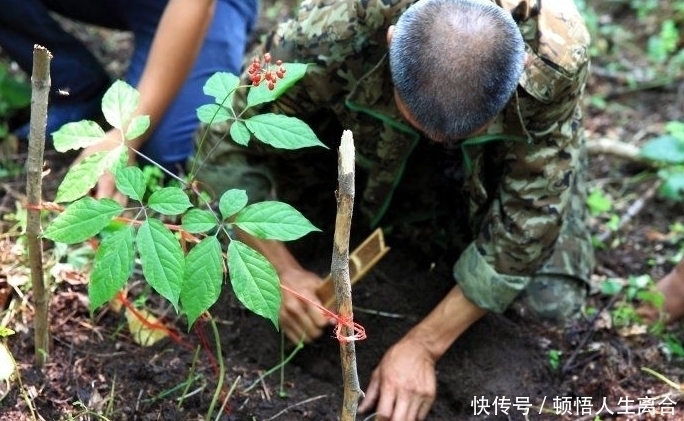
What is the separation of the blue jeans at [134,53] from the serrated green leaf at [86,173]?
3.96 feet

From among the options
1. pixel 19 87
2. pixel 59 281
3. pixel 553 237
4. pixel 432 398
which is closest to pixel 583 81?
pixel 553 237

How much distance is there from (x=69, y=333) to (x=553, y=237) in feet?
3.82

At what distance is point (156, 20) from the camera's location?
8.60 ft

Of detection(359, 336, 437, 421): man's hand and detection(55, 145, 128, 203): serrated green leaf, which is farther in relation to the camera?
detection(359, 336, 437, 421): man's hand

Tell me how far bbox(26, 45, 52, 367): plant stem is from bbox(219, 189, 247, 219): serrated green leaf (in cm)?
34

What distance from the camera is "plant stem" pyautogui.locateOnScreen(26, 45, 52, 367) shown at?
1.27 metres

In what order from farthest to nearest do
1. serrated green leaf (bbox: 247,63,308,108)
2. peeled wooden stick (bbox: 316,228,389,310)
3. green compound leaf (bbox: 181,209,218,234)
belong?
peeled wooden stick (bbox: 316,228,389,310), serrated green leaf (bbox: 247,63,308,108), green compound leaf (bbox: 181,209,218,234)

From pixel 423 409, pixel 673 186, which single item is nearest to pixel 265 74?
pixel 423 409

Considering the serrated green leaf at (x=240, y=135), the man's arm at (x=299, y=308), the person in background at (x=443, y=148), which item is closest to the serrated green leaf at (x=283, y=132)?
the serrated green leaf at (x=240, y=135)

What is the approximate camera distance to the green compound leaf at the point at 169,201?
1.26m

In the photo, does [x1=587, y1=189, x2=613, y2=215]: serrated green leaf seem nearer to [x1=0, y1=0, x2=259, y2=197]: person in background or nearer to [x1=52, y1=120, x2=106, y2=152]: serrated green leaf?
[x1=0, y1=0, x2=259, y2=197]: person in background

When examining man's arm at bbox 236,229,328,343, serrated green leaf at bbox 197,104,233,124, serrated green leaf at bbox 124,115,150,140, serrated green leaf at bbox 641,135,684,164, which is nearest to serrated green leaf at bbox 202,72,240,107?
serrated green leaf at bbox 197,104,233,124

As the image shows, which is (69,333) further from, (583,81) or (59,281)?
(583,81)

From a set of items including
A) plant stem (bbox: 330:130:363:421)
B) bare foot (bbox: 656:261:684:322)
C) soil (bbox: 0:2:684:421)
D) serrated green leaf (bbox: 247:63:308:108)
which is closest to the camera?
plant stem (bbox: 330:130:363:421)
